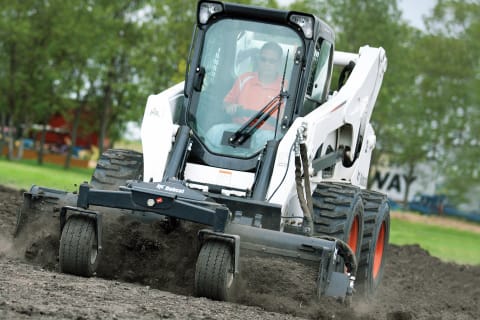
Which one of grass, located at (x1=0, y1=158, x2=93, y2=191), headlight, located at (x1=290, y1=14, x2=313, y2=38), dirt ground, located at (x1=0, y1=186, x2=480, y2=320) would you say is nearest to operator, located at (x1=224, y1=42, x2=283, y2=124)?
headlight, located at (x1=290, y1=14, x2=313, y2=38)

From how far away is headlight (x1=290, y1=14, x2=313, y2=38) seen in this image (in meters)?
10.1

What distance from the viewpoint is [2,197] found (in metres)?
16.0

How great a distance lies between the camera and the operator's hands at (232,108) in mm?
10133

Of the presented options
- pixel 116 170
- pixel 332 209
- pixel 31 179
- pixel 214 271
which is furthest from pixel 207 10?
pixel 31 179

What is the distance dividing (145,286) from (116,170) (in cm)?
177

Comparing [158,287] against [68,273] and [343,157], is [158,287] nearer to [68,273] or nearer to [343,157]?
[68,273]

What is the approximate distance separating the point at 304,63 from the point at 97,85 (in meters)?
46.2

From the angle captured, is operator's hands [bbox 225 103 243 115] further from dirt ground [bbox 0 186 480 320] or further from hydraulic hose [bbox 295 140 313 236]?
dirt ground [bbox 0 186 480 320]

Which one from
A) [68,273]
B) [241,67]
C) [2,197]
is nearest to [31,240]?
[68,273]

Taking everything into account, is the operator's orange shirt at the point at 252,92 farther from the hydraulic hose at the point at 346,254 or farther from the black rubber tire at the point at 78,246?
the black rubber tire at the point at 78,246

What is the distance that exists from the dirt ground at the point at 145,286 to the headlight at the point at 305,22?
2423 mm

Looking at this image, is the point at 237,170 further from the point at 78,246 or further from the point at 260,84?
the point at 78,246

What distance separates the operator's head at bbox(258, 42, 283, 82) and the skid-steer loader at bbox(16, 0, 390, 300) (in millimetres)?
46

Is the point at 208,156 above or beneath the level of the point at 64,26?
beneath
